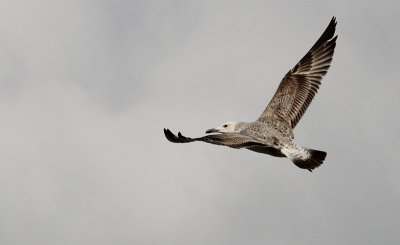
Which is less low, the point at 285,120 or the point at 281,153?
the point at 285,120

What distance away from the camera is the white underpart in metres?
23.0

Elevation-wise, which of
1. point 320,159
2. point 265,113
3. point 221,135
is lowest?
point 320,159

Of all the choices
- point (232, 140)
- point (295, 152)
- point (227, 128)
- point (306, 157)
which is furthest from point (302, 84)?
point (232, 140)

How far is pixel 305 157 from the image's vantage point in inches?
901

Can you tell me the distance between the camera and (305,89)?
91.2 feet

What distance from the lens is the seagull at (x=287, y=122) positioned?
22.8 meters

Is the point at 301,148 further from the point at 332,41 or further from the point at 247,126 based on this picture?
the point at 332,41

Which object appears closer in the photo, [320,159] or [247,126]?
[320,159]

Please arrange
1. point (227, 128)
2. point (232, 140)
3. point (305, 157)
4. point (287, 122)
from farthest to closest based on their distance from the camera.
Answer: point (287, 122) < point (227, 128) < point (305, 157) < point (232, 140)

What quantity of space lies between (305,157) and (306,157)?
30 mm

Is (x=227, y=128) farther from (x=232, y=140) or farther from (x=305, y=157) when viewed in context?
(x=305, y=157)

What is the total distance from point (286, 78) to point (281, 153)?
4907 mm

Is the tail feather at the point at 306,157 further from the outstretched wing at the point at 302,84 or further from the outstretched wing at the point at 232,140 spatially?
the outstretched wing at the point at 302,84

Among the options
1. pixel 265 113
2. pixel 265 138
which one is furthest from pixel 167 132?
pixel 265 113
